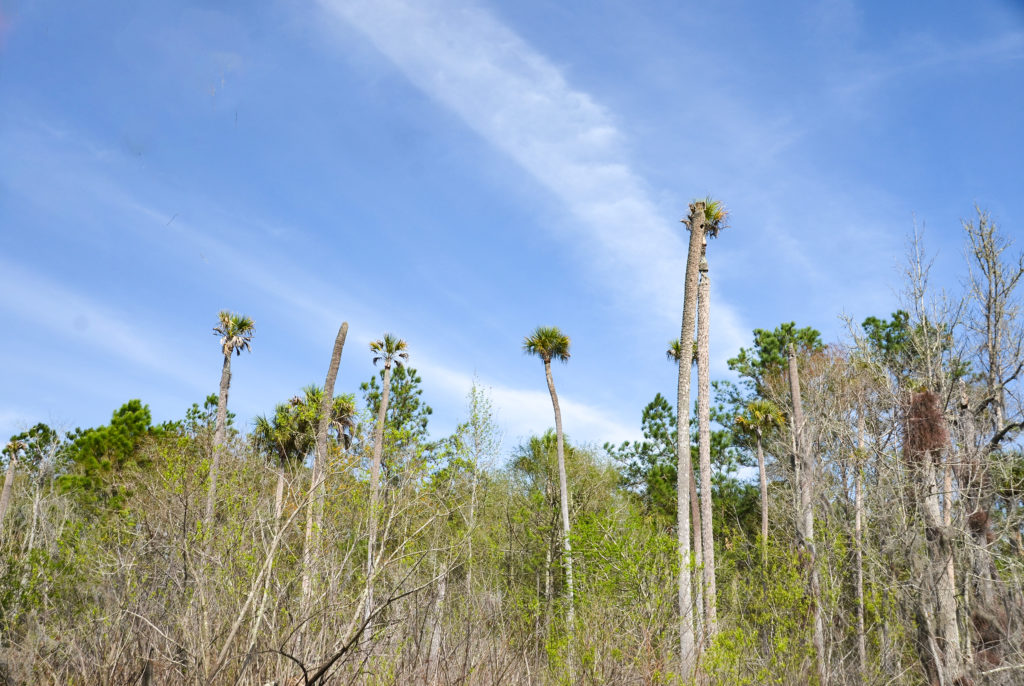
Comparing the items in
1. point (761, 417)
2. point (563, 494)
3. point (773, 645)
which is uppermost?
point (761, 417)

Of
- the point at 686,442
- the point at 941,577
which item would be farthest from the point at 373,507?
the point at 941,577

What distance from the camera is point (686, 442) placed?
16.7 meters

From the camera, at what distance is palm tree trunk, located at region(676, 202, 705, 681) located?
11.8m

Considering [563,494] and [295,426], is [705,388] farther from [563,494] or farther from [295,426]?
[295,426]

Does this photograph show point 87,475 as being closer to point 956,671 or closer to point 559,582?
point 559,582

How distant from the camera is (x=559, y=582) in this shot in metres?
19.3

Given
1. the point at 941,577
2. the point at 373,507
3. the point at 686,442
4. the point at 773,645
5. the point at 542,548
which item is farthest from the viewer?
the point at 542,548

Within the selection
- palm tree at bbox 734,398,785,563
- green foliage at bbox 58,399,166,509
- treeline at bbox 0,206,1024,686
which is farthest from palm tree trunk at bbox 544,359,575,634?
green foliage at bbox 58,399,166,509

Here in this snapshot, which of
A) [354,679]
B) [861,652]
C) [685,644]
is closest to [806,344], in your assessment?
[861,652]

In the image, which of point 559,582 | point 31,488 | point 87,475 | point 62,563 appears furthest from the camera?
point 87,475

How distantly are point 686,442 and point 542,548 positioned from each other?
6799mm

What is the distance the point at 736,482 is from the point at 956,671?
59.8 ft

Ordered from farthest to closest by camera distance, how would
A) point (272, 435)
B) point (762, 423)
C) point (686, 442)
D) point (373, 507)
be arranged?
1. point (762, 423)
2. point (272, 435)
3. point (686, 442)
4. point (373, 507)

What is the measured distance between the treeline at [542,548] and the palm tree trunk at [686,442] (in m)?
0.06
